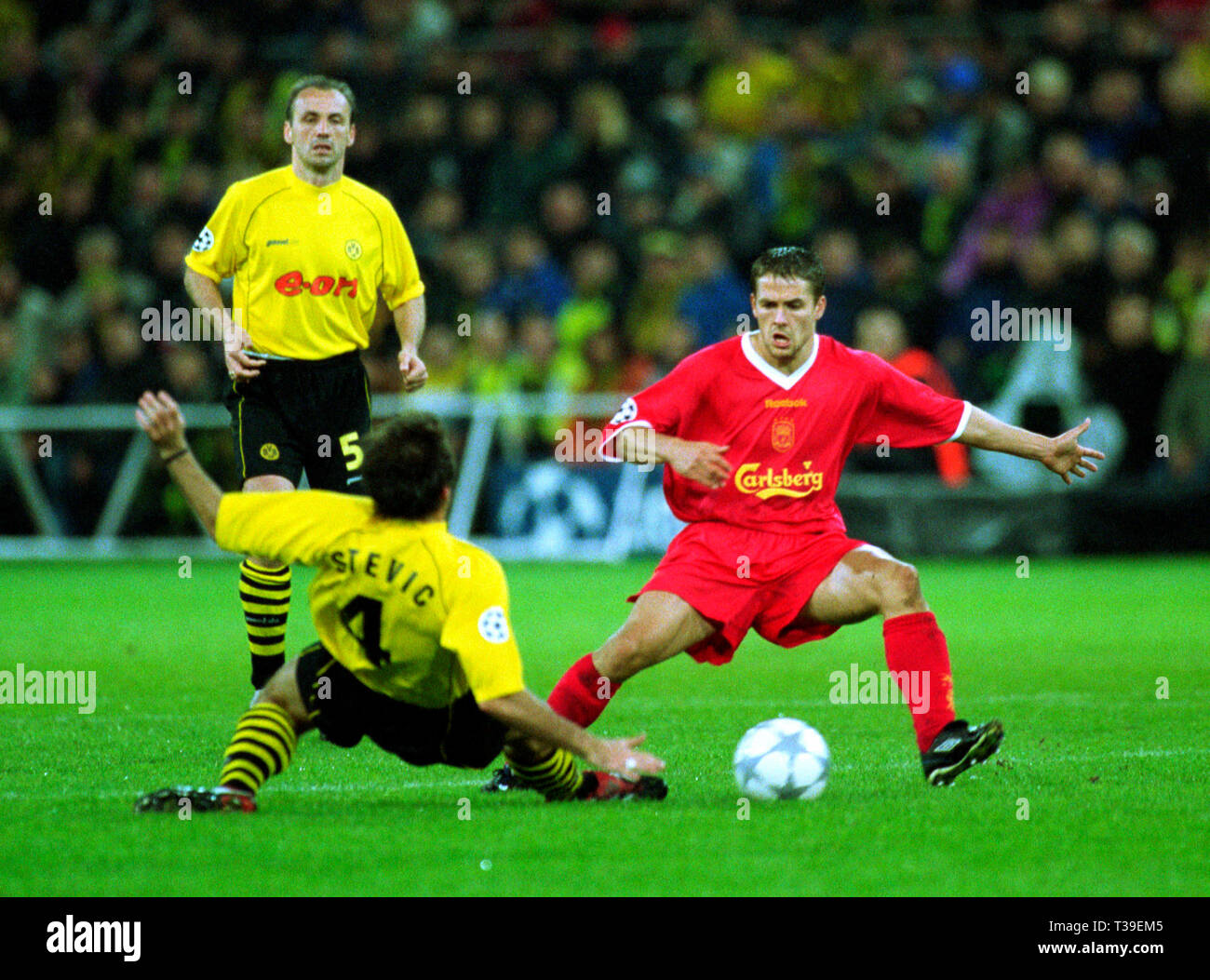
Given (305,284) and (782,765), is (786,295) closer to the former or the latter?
(782,765)

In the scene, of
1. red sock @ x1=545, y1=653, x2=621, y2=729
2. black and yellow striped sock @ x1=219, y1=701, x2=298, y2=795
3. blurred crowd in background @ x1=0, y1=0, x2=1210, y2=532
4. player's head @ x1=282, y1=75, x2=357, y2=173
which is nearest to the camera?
black and yellow striped sock @ x1=219, y1=701, x2=298, y2=795

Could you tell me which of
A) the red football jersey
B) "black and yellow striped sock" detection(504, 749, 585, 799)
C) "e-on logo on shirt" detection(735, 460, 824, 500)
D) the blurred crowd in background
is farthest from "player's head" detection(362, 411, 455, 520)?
the blurred crowd in background

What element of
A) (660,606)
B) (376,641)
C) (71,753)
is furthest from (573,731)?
(71,753)

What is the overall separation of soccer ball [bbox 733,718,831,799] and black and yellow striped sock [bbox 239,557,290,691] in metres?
2.28

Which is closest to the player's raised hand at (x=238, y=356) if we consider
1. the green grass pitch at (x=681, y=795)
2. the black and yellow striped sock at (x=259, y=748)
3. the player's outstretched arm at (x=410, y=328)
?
the player's outstretched arm at (x=410, y=328)

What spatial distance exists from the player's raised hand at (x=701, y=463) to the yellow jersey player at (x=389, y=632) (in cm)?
94

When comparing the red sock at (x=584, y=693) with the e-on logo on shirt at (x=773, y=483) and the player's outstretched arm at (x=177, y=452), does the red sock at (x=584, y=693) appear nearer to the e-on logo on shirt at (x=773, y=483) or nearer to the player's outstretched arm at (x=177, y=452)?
the e-on logo on shirt at (x=773, y=483)

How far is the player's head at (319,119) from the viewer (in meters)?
7.14

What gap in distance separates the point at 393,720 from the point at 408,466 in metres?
0.75

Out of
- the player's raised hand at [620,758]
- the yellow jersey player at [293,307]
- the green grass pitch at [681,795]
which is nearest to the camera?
the green grass pitch at [681,795]

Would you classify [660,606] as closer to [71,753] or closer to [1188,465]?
[71,753]

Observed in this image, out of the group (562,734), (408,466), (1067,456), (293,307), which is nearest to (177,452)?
(408,466)

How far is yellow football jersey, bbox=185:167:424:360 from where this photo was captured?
7309 mm

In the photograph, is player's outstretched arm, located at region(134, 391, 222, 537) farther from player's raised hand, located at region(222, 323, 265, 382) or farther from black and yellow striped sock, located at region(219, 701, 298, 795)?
player's raised hand, located at region(222, 323, 265, 382)
